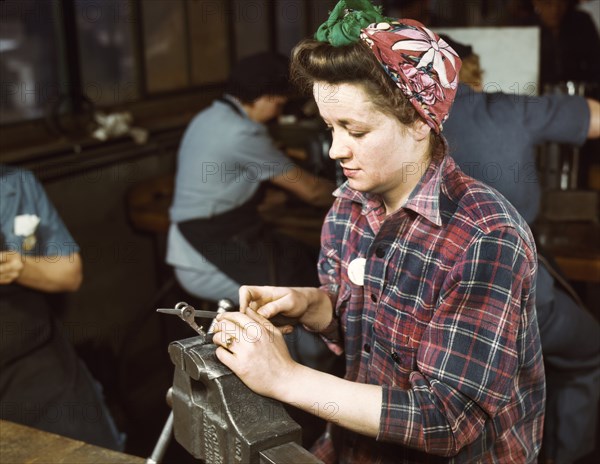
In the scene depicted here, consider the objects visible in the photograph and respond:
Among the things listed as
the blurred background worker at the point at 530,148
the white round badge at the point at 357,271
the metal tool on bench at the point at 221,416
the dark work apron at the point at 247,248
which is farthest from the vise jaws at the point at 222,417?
the dark work apron at the point at 247,248

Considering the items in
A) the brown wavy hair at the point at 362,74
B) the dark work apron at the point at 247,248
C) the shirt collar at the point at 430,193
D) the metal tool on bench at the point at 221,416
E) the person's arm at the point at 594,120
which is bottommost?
the dark work apron at the point at 247,248

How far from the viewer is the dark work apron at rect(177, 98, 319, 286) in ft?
11.3

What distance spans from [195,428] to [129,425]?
277cm

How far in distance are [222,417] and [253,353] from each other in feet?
0.38

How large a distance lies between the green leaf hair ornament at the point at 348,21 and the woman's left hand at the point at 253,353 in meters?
0.52

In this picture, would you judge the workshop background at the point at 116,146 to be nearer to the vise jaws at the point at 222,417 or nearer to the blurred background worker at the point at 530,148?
the blurred background worker at the point at 530,148

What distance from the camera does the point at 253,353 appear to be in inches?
49.4

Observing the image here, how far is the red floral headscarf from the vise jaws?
0.56 meters

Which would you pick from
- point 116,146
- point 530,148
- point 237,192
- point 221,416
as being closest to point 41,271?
point 237,192

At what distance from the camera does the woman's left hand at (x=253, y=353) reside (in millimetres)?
1238

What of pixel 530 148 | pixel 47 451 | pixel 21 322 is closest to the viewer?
pixel 47 451

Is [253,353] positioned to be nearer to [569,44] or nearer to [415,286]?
[415,286]

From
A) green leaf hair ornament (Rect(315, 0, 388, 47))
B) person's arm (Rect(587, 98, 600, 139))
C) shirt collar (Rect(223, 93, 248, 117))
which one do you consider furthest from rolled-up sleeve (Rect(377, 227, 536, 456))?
shirt collar (Rect(223, 93, 248, 117))

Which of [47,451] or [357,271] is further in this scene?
[47,451]
